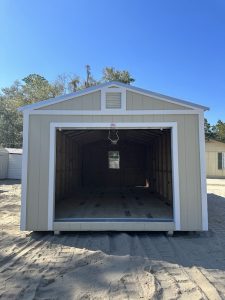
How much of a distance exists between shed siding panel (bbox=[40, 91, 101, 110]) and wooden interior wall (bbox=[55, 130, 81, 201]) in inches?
111

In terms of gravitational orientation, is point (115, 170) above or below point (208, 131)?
below

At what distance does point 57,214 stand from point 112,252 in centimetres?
259

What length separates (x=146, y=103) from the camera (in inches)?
A: 254

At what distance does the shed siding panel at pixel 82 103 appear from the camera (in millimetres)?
6449

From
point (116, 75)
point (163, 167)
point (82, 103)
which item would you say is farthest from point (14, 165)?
point (82, 103)

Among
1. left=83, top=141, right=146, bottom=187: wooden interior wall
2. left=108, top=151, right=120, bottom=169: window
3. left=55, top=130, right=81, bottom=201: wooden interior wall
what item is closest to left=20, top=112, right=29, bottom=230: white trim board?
left=55, top=130, right=81, bottom=201: wooden interior wall

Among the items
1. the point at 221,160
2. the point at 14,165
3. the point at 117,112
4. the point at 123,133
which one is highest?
the point at 123,133

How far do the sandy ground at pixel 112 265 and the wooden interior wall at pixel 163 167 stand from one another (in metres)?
3.07

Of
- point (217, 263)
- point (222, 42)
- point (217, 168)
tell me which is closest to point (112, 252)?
point (217, 263)

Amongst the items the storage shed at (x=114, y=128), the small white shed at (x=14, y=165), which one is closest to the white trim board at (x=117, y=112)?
the storage shed at (x=114, y=128)

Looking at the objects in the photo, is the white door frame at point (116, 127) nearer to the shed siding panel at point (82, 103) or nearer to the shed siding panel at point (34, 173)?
the shed siding panel at point (34, 173)

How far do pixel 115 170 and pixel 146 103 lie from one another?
10.5 m

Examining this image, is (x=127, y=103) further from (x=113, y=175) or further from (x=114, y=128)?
(x=113, y=175)

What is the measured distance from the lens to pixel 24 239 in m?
6.15
